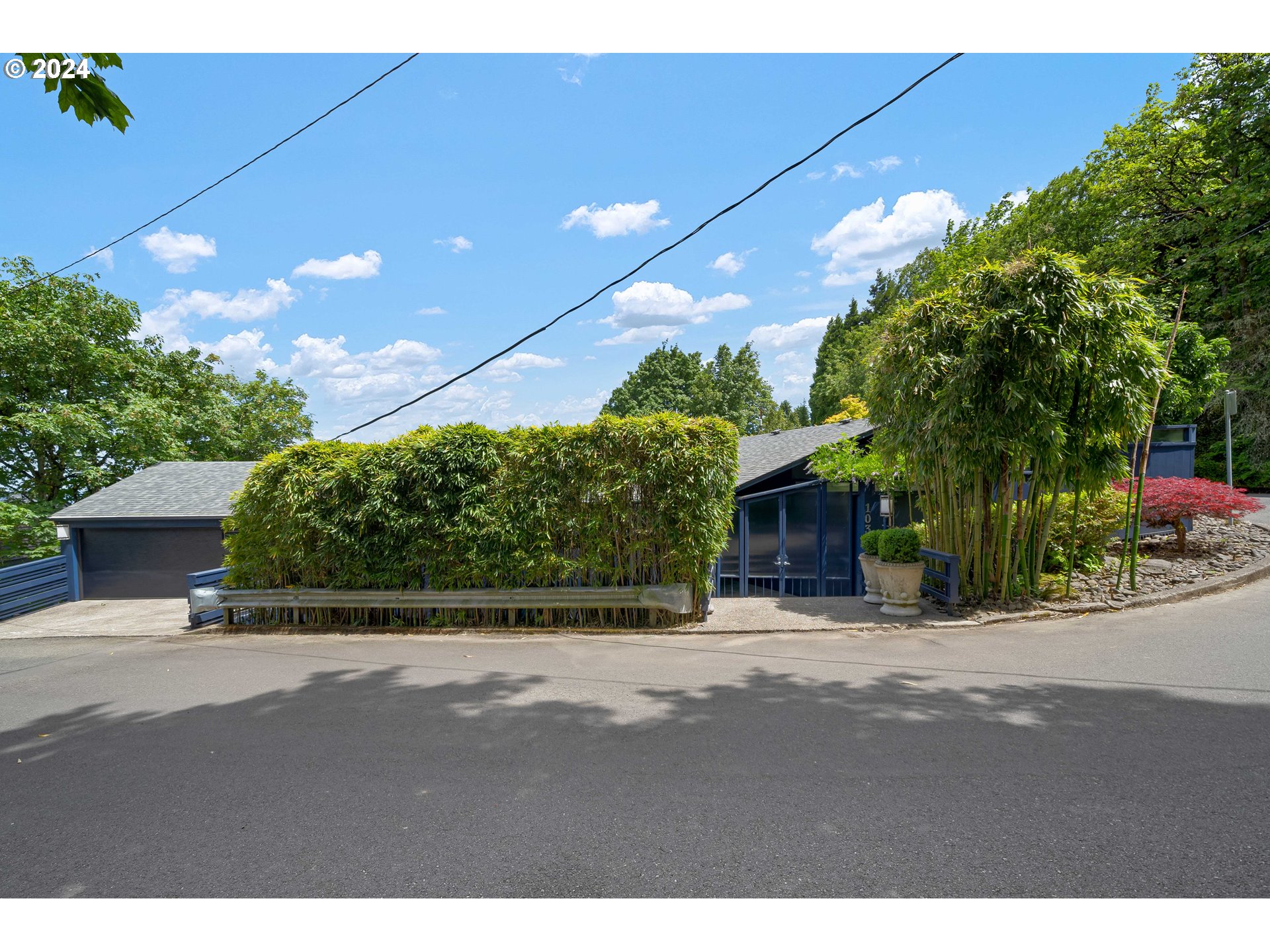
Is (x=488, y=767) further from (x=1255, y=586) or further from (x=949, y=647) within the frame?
(x=1255, y=586)

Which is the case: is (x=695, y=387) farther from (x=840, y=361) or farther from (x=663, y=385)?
(x=840, y=361)

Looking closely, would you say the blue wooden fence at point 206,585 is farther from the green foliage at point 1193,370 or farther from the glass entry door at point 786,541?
the green foliage at point 1193,370

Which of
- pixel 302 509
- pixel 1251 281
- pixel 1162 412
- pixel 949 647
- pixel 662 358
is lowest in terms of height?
pixel 949 647

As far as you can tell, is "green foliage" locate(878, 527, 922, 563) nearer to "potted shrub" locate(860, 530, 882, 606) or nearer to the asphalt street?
"potted shrub" locate(860, 530, 882, 606)

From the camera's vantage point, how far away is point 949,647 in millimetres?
6668

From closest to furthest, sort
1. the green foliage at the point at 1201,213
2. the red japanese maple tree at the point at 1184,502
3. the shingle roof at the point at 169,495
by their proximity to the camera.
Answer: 1. the red japanese maple tree at the point at 1184,502
2. the shingle roof at the point at 169,495
3. the green foliage at the point at 1201,213

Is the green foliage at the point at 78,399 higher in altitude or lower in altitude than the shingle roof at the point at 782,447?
higher

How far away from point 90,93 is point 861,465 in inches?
354

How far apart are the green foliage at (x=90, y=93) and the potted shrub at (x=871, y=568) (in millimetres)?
8603

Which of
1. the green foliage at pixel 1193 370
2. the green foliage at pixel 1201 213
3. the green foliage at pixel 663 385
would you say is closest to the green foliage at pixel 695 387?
the green foliage at pixel 663 385

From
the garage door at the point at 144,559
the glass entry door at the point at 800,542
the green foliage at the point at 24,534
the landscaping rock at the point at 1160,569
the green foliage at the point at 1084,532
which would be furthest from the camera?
the green foliage at the point at 24,534

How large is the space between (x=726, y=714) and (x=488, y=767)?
1842mm

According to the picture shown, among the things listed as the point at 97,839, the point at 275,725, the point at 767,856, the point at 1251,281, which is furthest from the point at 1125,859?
the point at 1251,281

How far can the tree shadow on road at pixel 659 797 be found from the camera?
271cm
